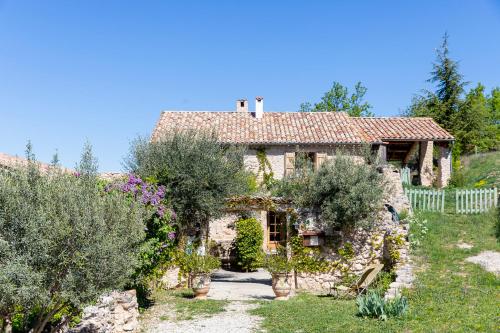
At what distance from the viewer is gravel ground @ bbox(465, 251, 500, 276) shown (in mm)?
12211

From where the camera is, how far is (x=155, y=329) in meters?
9.77

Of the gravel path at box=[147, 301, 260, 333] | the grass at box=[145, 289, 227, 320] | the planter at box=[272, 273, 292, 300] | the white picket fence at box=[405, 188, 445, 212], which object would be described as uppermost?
the white picket fence at box=[405, 188, 445, 212]

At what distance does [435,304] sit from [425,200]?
9201 mm

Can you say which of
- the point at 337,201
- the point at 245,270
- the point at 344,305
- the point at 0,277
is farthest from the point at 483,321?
the point at 245,270

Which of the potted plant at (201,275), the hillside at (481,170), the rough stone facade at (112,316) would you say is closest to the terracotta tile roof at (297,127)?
the hillside at (481,170)

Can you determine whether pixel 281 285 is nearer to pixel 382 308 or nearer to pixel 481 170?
pixel 382 308

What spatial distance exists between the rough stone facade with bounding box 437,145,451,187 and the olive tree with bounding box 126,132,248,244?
41.9 ft

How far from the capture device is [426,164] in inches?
950

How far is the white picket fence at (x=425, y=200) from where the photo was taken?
18.3 metres

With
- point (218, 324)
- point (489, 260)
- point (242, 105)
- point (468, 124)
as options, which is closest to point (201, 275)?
point (218, 324)

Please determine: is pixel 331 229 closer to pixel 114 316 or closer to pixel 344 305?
pixel 344 305

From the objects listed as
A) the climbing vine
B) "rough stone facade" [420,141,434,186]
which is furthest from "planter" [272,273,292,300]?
"rough stone facade" [420,141,434,186]

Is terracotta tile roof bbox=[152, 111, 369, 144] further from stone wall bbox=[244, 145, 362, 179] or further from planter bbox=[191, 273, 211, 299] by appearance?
planter bbox=[191, 273, 211, 299]

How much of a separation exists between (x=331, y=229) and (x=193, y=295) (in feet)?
14.3
